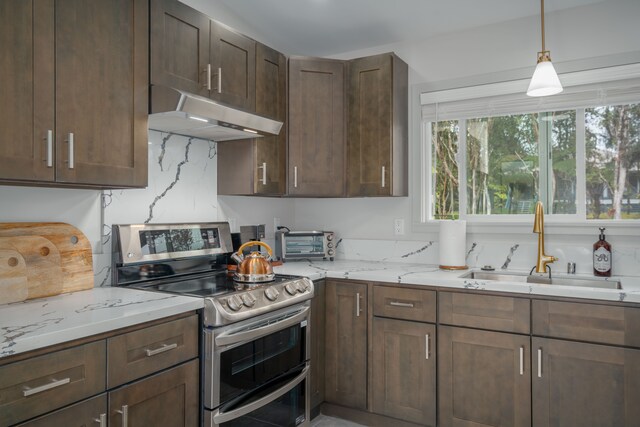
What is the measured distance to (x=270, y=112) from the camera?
8.96 feet

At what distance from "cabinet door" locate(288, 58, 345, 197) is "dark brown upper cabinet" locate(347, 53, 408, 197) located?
83 mm

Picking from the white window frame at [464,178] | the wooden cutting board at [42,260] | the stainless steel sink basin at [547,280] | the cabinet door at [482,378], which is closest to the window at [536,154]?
the white window frame at [464,178]

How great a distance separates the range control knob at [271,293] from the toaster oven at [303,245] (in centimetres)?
98

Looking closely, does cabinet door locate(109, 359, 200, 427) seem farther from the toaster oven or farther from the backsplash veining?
the toaster oven

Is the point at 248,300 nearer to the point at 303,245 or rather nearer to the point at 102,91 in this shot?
the point at 102,91

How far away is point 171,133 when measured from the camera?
2500 mm

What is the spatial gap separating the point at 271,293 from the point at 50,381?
3.25ft

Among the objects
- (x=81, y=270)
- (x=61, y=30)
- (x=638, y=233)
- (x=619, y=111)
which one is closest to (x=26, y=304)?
(x=81, y=270)

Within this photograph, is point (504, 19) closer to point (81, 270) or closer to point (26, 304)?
point (81, 270)

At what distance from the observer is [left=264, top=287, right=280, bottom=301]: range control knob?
2076 mm

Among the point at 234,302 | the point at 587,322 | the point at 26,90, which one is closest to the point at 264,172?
the point at 234,302

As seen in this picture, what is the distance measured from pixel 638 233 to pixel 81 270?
2.90 m

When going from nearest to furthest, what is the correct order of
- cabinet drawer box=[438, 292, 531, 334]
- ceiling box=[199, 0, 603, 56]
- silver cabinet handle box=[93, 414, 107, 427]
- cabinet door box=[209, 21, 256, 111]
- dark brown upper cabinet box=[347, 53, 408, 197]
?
silver cabinet handle box=[93, 414, 107, 427] → cabinet drawer box=[438, 292, 531, 334] → cabinet door box=[209, 21, 256, 111] → ceiling box=[199, 0, 603, 56] → dark brown upper cabinet box=[347, 53, 408, 197]

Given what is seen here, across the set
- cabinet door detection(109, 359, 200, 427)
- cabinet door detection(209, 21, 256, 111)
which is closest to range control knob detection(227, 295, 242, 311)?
cabinet door detection(109, 359, 200, 427)
